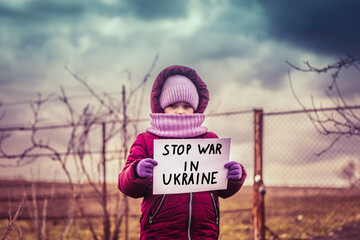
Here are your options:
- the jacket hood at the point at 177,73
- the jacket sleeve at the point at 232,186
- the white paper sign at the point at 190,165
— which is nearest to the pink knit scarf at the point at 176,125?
the white paper sign at the point at 190,165

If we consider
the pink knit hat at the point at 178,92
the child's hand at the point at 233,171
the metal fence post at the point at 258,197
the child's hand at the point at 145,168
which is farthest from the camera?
the metal fence post at the point at 258,197

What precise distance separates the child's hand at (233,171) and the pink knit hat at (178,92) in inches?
18.1

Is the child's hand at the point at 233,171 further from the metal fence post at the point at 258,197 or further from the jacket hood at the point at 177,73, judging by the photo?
the metal fence post at the point at 258,197

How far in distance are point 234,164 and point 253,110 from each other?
2948 millimetres

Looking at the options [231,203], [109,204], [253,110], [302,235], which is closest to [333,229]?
[302,235]

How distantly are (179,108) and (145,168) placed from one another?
1.72ft

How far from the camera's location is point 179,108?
2.39m

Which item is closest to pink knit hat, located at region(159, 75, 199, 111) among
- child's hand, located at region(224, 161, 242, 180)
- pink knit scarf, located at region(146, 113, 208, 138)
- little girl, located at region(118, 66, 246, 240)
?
little girl, located at region(118, 66, 246, 240)

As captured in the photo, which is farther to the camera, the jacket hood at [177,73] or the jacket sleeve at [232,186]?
the jacket hood at [177,73]

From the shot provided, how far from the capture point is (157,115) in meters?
2.26

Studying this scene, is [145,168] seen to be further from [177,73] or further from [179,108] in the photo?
[177,73]

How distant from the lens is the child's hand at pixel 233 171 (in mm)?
2193

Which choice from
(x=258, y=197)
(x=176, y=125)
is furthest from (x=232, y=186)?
(x=258, y=197)

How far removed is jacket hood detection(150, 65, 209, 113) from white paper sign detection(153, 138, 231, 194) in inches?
16.3
